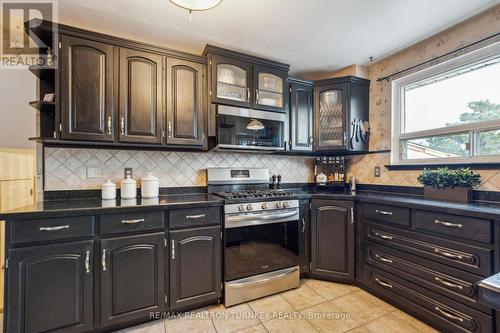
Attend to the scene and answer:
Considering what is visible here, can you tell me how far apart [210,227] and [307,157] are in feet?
5.78

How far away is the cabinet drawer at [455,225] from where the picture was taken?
1.44m

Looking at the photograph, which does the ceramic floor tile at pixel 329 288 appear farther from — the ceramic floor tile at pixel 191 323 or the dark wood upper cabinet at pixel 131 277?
the dark wood upper cabinet at pixel 131 277

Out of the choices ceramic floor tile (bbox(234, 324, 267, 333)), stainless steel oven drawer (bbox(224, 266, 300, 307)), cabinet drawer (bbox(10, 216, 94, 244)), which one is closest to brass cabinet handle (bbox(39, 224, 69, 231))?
cabinet drawer (bbox(10, 216, 94, 244))

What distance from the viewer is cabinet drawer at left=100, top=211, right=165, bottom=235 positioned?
1611 mm

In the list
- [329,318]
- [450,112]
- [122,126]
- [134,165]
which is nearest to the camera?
[329,318]

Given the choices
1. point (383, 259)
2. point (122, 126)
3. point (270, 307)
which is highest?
point (122, 126)

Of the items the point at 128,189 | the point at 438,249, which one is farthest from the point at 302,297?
the point at 128,189

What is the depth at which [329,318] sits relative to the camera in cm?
182

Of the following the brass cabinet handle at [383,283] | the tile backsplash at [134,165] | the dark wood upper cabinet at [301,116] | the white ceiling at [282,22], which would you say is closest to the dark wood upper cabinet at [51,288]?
the tile backsplash at [134,165]

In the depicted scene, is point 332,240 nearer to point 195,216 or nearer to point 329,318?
point 329,318

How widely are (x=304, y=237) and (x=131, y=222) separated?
1.64 meters

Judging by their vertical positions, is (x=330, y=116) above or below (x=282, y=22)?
below

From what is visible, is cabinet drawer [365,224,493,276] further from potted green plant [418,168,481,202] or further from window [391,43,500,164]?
window [391,43,500,164]

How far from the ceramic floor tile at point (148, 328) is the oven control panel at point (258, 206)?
97 centimetres
